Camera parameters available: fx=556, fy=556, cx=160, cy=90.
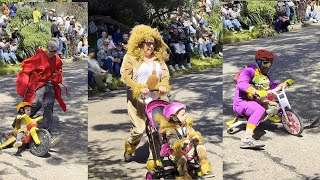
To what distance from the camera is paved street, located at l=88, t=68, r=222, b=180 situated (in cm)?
576

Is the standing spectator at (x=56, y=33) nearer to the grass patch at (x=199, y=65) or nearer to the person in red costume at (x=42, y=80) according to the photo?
the person in red costume at (x=42, y=80)

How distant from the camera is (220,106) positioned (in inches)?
267

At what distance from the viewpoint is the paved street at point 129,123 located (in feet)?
18.9

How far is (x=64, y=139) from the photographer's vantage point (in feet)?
17.8

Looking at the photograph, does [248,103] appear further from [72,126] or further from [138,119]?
[72,126]

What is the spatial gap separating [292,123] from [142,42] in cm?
191

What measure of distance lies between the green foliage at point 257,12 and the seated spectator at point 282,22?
10 cm

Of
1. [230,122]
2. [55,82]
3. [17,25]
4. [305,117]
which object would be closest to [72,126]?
[55,82]

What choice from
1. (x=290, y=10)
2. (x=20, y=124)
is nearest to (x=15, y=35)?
(x=20, y=124)

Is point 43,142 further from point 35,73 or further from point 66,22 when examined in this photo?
point 66,22

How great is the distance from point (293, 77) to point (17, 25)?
12.1 ft

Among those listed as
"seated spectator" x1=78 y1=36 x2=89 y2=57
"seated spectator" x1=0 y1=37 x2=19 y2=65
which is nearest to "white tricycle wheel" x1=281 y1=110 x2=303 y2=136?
"seated spectator" x1=78 y1=36 x2=89 y2=57

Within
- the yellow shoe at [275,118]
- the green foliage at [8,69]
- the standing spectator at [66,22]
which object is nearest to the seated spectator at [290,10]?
the yellow shoe at [275,118]

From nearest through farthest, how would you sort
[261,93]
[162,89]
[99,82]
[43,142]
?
[162,89] < [43,142] < [261,93] < [99,82]
